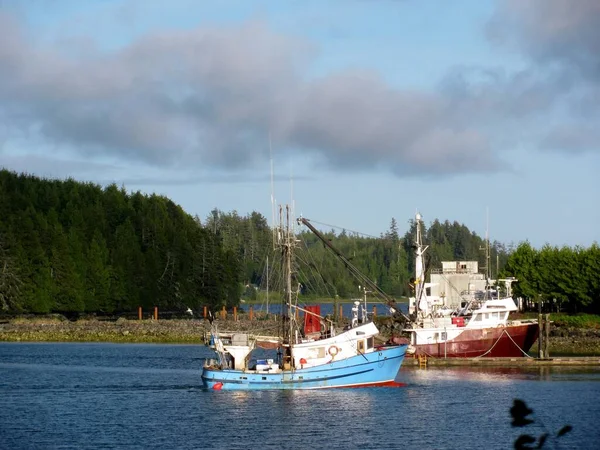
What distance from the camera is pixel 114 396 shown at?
2581 inches

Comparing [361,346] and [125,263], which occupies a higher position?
[125,263]

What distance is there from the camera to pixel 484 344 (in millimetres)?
83250

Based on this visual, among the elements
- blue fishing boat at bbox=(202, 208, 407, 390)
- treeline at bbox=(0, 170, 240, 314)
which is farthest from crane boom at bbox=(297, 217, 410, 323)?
treeline at bbox=(0, 170, 240, 314)

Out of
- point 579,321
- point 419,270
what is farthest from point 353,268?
point 579,321

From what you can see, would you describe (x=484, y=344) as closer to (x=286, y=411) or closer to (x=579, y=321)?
(x=579, y=321)

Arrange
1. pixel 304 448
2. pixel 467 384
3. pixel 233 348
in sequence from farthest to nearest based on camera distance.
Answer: pixel 467 384, pixel 233 348, pixel 304 448

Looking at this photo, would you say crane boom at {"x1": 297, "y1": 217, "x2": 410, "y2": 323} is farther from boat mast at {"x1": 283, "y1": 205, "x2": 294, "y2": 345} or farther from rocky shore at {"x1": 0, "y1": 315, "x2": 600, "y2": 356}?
rocky shore at {"x1": 0, "y1": 315, "x2": 600, "y2": 356}

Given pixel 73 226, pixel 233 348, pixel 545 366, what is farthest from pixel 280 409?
pixel 73 226

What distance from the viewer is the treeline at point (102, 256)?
136 metres

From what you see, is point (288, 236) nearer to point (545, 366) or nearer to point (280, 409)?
point (280, 409)

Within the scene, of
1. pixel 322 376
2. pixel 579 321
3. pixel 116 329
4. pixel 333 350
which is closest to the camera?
pixel 333 350

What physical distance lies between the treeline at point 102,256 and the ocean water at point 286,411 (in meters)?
54.8

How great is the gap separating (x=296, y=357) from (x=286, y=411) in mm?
7262

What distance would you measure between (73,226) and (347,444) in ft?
374
